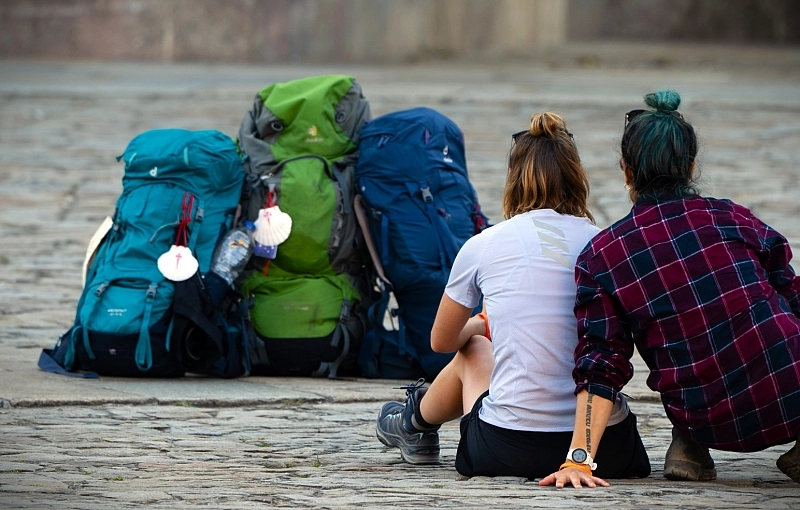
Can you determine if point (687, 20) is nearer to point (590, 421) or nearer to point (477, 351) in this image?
point (477, 351)

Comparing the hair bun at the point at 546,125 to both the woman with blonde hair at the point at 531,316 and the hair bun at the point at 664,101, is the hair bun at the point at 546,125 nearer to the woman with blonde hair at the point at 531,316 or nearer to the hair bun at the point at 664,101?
the woman with blonde hair at the point at 531,316

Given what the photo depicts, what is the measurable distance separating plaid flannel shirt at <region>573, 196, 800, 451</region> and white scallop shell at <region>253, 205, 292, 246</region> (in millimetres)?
1770

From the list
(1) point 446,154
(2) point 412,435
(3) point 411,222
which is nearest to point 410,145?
(1) point 446,154

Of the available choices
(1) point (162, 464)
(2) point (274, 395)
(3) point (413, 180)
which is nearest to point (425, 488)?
(1) point (162, 464)

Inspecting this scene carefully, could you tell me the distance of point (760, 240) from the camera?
10.5ft

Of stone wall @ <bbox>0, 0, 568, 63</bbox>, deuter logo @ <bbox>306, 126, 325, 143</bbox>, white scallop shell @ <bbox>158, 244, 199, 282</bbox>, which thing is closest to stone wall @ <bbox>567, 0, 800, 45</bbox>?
stone wall @ <bbox>0, 0, 568, 63</bbox>

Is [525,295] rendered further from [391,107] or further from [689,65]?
[689,65]

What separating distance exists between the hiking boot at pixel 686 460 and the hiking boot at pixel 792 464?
0.63 ft

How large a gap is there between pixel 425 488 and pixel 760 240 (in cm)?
103

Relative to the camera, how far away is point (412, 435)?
370 centimetres

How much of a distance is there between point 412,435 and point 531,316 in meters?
0.63

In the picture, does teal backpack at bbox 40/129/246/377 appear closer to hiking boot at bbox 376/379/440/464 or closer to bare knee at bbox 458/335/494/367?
hiking boot at bbox 376/379/440/464

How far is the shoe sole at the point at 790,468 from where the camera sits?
10.7 feet

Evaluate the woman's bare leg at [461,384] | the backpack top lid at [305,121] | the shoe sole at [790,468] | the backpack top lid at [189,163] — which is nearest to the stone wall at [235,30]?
the backpack top lid at [305,121]
